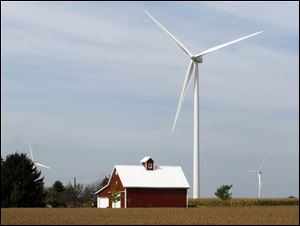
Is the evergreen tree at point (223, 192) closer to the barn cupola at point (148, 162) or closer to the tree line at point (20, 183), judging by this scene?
the barn cupola at point (148, 162)

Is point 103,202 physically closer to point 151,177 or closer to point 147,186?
point 151,177

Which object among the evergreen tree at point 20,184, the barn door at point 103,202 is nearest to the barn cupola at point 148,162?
the barn door at point 103,202

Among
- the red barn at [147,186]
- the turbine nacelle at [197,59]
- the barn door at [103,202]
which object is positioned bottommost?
the barn door at [103,202]

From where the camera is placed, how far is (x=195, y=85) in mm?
77062

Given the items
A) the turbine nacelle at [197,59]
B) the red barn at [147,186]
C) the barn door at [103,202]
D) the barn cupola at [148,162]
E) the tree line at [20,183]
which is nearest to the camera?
the tree line at [20,183]

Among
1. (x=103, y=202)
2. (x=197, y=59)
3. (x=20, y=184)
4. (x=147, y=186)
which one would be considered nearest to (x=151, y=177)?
(x=147, y=186)

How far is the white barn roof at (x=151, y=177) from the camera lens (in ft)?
263

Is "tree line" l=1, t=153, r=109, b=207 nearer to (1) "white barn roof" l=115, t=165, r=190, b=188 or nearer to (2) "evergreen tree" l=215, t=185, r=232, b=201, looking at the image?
(1) "white barn roof" l=115, t=165, r=190, b=188

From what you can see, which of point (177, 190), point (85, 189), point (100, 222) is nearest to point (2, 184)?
point (177, 190)

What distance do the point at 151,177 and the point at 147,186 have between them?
6.43ft

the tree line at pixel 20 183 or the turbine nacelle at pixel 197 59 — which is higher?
the turbine nacelle at pixel 197 59

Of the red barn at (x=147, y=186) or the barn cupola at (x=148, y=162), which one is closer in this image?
the red barn at (x=147, y=186)

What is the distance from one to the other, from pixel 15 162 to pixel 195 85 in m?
21.5

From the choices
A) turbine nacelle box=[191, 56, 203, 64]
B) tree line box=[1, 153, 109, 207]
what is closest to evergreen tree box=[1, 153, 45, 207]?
tree line box=[1, 153, 109, 207]
